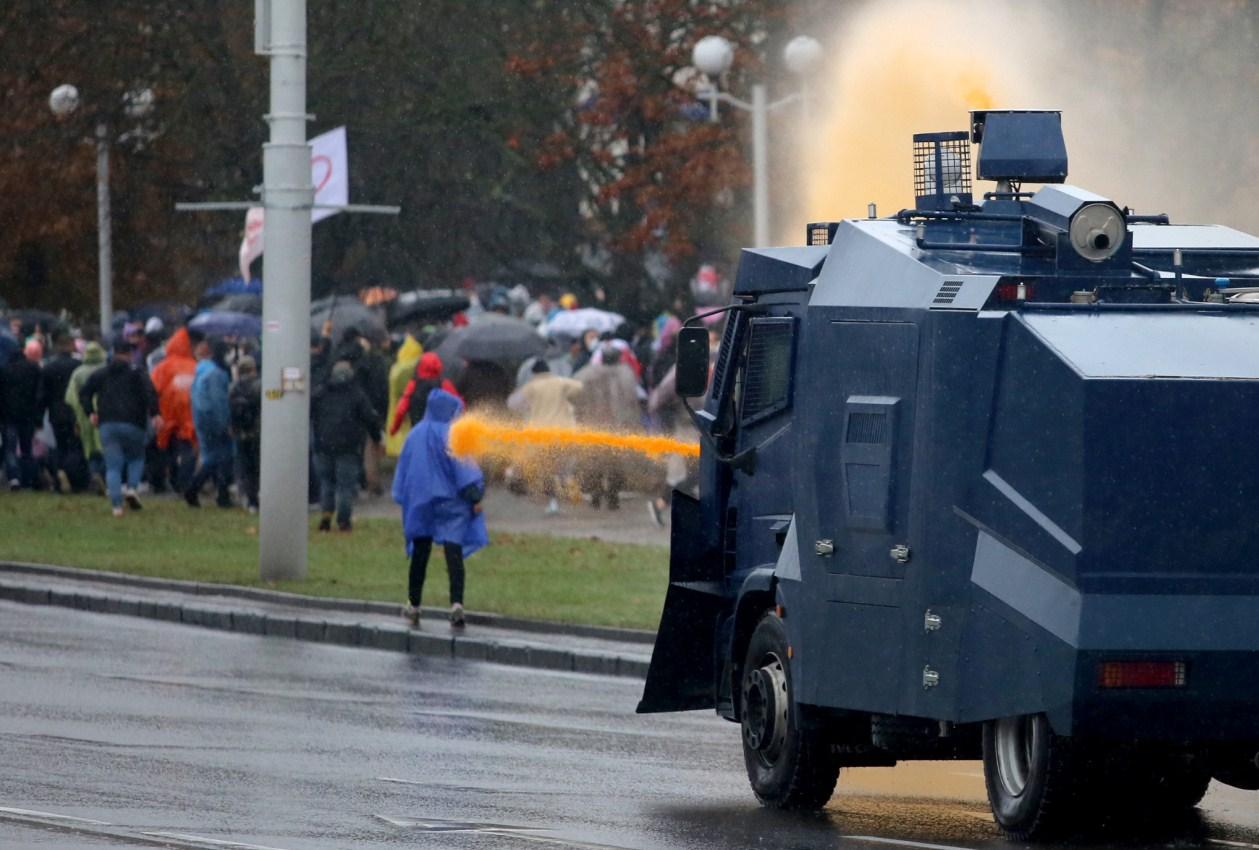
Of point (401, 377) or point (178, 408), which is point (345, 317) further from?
point (178, 408)

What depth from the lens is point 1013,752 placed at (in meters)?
10.3

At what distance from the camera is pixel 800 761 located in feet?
37.0

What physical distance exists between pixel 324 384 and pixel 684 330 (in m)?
14.6

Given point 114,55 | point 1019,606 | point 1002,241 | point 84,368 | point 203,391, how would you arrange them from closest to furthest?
point 1019,606, point 1002,241, point 203,391, point 84,368, point 114,55

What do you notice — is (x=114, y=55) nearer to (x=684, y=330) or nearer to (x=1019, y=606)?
(x=684, y=330)

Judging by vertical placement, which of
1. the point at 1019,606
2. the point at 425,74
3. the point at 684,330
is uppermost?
the point at 425,74

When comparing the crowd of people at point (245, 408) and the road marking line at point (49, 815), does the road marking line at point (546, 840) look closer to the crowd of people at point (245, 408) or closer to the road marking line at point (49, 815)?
the road marking line at point (49, 815)

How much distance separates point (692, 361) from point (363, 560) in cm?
1204

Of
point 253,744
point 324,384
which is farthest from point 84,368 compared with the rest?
point 253,744

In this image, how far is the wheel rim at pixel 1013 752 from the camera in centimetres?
1027

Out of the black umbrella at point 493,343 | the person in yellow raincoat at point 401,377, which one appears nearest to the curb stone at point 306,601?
the person in yellow raincoat at point 401,377

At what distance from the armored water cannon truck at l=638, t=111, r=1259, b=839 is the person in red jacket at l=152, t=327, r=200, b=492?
19.7 m

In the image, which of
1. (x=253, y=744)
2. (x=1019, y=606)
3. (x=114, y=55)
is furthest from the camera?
(x=114, y=55)

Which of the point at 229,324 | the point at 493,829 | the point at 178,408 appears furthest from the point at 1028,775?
the point at 229,324
